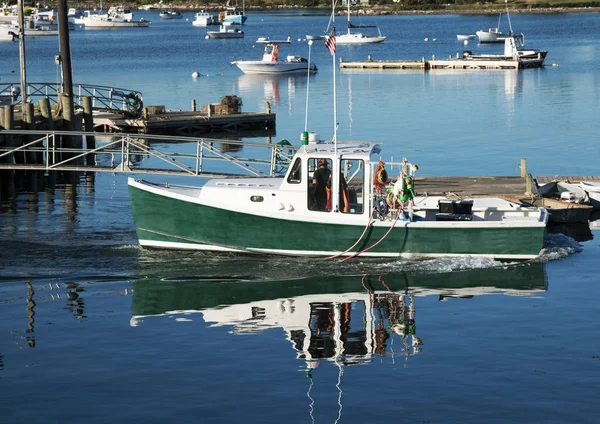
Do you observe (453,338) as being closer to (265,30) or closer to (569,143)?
(569,143)

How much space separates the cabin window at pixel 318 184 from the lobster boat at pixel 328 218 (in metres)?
0.02

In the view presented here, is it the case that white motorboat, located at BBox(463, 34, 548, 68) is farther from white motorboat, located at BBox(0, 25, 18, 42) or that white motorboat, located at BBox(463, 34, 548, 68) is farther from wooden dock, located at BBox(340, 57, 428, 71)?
white motorboat, located at BBox(0, 25, 18, 42)

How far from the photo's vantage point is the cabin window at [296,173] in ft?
78.6

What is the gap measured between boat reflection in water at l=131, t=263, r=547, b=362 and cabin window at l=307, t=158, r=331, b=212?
170 centimetres

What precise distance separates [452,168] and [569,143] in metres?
9.41

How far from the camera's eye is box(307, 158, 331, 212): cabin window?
23891 millimetres

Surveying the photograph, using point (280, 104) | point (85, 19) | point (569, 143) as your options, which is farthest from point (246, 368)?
point (85, 19)

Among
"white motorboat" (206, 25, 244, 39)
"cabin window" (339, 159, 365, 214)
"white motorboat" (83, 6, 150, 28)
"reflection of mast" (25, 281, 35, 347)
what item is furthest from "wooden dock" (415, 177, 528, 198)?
"white motorboat" (83, 6, 150, 28)

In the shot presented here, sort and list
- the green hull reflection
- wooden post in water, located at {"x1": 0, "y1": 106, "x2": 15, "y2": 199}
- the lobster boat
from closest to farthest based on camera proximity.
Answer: the green hull reflection → the lobster boat → wooden post in water, located at {"x1": 0, "y1": 106, "x2": 15, "y2": 199}

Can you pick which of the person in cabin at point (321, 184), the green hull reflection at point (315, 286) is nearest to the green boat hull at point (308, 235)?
the person in cabin at point (321, 184)

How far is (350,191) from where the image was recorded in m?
24.6

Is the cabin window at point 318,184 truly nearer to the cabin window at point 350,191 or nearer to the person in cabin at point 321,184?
the person in cabin at point 321,184

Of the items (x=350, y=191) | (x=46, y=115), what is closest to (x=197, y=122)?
(x=46, y=115)

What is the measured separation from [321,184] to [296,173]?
64 cm
